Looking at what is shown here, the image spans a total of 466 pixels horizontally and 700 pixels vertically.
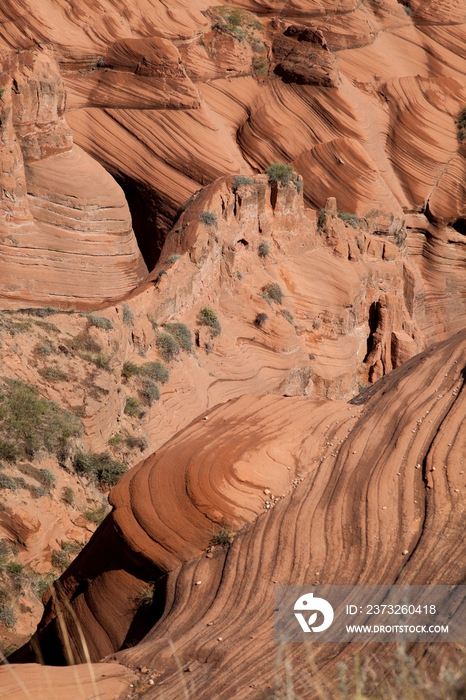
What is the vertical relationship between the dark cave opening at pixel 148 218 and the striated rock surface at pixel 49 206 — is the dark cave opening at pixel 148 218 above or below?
below

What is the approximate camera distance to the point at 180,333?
2123 cm

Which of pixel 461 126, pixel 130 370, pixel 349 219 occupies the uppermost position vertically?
pixel 461 126

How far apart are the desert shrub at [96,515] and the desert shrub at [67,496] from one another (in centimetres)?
37

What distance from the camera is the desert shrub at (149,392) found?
63.4ft

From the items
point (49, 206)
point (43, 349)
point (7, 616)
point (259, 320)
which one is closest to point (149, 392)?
point (43, 349)

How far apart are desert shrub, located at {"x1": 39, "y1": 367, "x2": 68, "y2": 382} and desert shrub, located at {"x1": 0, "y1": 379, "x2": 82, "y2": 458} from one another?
0.39 metres

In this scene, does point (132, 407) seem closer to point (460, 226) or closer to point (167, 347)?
point (167, 347)

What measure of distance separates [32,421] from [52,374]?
133 cm

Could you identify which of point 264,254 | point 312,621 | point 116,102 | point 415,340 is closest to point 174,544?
point 312,621

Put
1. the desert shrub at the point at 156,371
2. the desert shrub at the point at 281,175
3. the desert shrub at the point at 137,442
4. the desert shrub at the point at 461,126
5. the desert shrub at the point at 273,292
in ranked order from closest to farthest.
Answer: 1. the desert shrub at the point at 137,442
2. the desert shrub at the point at 156,371
3. the desert shrub at the point at 273,292
4. the desert shrub at the point at 281,175
5. the desert shrub at the point at 461,126

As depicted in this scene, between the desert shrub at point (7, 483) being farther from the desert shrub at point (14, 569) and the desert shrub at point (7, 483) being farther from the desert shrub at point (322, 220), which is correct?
the desert shrub at point (322, 220)

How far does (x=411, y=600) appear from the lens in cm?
864

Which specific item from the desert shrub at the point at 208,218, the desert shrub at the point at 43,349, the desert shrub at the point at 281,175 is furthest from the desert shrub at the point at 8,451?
the desert shrub at the point at 281,175

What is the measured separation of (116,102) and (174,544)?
28853 mm
